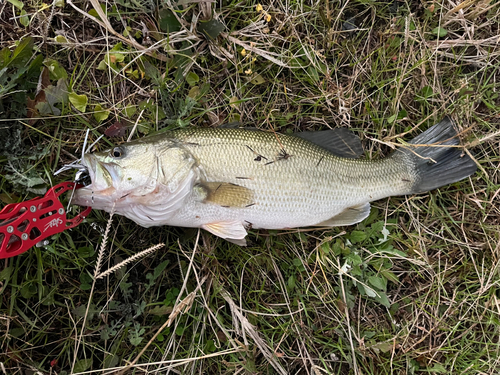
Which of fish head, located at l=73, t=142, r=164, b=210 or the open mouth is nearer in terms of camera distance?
fish head, located at l=73, t=142, r=164, b=210

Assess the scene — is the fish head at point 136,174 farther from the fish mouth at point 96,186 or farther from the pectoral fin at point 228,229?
the pectoral fin at point 228,229

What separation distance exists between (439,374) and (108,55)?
412 cm

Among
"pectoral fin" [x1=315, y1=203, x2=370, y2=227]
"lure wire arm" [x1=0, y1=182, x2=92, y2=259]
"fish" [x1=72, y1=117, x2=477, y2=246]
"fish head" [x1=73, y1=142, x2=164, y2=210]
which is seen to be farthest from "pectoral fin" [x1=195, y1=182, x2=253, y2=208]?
"lure wire arm" [x1=0, y1=182, x2=92, y2=259]

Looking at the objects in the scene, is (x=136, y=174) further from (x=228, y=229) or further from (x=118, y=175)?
(x=228, y=229)

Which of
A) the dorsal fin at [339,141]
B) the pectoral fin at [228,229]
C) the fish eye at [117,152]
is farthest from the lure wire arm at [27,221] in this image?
the dorsal fin at [339,141]

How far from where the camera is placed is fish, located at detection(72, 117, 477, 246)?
7.14ft

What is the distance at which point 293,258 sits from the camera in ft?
9.31

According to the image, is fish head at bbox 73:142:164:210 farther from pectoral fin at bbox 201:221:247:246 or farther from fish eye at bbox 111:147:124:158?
pectoral fin at bbox 201:221:247:246

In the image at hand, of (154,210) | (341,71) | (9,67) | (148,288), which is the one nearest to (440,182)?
(341,71)

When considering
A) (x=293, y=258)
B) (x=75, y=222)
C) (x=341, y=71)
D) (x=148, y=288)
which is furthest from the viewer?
(x=341, y=71)

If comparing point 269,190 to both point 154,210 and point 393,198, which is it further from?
point 393,198

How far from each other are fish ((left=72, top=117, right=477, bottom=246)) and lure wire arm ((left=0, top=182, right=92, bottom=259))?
0.60ft

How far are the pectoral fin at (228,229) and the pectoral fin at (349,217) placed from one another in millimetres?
732

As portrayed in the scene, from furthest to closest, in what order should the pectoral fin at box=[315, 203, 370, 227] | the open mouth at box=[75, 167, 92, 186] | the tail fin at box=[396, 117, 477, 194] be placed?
the tail fin at box=[396, 117, 477, 194] → the pectoral fin at box=[315, 203, 370, 227] → the open mouth at box=[75, 167, 92, 186]
